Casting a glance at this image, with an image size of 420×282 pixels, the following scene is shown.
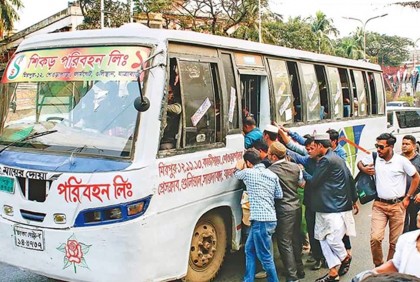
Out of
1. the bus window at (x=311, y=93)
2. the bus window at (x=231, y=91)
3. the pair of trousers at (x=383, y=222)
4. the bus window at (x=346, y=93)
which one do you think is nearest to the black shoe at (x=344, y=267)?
the pair of trousers at (x=383, y=222)

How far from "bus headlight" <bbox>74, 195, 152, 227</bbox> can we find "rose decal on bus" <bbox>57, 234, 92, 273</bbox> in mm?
158

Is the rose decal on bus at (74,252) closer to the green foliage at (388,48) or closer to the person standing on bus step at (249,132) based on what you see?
the person standing on bus step at (249,132)

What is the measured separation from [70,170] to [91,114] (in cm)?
58

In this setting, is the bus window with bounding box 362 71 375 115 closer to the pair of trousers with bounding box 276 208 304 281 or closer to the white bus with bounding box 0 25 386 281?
the white bus with bounding box 0 25 386 281

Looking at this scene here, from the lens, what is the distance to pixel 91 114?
4551 millimetres

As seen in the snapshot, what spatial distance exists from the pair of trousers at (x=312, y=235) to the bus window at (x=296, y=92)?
1.86m

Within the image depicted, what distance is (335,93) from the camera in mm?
8766

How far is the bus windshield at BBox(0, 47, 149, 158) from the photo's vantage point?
4430 mm

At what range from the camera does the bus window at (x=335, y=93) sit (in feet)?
28.2

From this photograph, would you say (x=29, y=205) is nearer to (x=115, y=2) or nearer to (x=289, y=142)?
(x=289, y=142)

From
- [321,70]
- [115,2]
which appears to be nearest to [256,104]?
[321,70]

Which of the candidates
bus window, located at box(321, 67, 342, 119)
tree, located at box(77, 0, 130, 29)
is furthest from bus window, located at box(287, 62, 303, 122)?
tree, located at box(77, 0, 130, 29)

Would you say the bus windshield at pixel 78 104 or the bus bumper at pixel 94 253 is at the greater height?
the bus windshield at pixel 78 104

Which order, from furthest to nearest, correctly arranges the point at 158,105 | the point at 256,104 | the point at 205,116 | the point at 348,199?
the point at 256,104 → the point at 348,199 → the point at 205,116 → the point at 158,105
